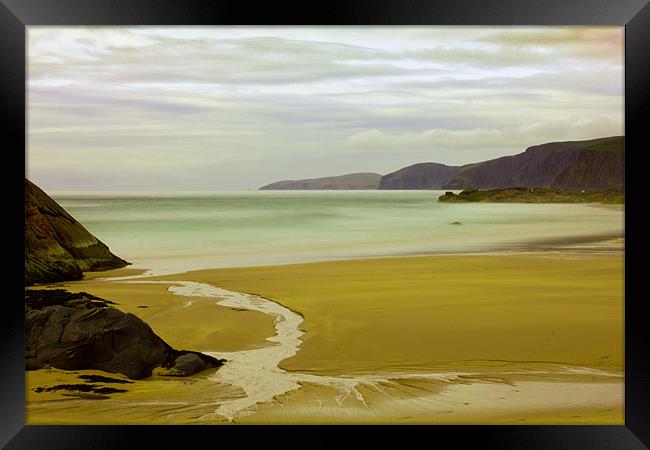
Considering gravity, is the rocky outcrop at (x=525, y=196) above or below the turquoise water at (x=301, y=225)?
above

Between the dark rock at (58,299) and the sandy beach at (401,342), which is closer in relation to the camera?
the sandy beach at (401,342)

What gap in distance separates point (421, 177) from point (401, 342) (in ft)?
4.27

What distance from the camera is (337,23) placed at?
2.79 metres

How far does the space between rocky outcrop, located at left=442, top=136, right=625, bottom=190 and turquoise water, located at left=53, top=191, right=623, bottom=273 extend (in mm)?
205

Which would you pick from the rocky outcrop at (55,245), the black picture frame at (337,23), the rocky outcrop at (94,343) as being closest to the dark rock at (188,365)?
the rocky outcrop at (94,343)

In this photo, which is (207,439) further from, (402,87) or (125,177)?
(402,87)

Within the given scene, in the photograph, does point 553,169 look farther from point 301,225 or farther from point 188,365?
point 188,365

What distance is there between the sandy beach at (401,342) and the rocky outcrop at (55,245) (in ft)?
0.39

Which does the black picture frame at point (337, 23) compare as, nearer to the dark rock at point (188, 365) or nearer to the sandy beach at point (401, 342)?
the sandy beach at point (401, 342)

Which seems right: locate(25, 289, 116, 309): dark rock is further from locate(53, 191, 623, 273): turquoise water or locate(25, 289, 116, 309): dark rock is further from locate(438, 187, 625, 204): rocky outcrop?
locate(438, 187, 625, 204): rocky outcrop

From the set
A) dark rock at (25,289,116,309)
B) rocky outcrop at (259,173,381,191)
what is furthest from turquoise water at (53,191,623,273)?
dark rock at (25,289,116,309)

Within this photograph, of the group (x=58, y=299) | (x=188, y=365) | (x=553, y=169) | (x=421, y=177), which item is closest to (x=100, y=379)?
(x=188, y=365)

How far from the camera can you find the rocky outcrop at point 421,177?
4.37m

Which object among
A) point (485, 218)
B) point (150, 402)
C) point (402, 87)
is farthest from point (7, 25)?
point (485, 218)
